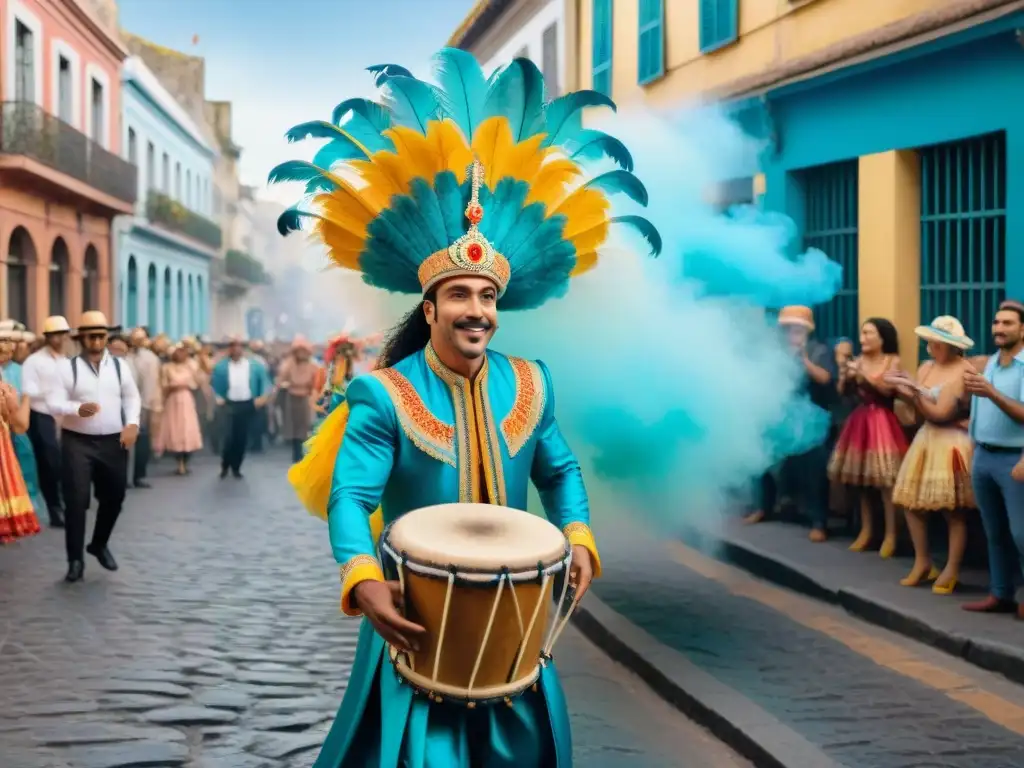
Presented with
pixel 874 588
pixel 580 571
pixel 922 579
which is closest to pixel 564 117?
pixel 580 571

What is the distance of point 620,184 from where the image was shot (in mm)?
4273

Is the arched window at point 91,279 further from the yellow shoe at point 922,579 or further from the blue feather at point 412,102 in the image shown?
the blue feather at point 412,102

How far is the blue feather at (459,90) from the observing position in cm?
423

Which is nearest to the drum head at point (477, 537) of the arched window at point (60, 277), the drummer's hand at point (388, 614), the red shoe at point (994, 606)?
the drummer's hand at point (388, 614)

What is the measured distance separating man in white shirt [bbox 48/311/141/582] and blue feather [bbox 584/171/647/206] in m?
5.99

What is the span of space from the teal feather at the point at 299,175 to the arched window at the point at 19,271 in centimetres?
2291

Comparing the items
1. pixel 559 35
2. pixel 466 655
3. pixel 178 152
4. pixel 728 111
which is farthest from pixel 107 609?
pixel 178 152

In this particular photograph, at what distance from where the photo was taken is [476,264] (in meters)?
3.96

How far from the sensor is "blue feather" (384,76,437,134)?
4191 mm

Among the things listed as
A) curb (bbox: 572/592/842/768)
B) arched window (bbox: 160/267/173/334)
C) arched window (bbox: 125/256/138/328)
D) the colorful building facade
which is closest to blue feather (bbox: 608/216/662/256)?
curb (bbox: 572/592/842/768)

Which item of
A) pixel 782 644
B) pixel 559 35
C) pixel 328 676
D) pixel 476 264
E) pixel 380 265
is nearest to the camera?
pixel 476 264

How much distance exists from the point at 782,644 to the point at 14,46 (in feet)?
69.4

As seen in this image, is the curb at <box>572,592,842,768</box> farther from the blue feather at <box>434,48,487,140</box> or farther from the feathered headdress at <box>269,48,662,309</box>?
the blue feather at <box>434,48,487,140</box>

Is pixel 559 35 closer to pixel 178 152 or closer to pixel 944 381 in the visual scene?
pixel 944 381
